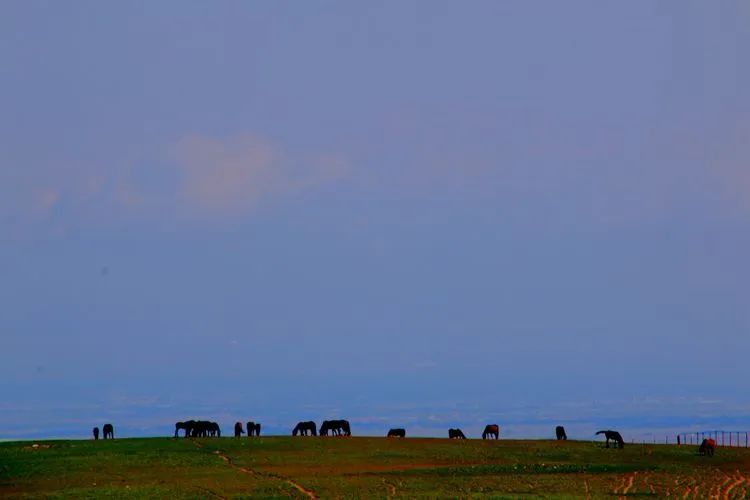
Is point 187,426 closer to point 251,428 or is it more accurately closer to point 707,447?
point 251,428

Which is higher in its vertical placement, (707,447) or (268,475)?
(707,447)

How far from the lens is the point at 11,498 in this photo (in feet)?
190

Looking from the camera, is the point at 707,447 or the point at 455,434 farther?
the point at 455,434

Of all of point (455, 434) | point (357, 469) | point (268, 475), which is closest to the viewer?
point (268, 475)

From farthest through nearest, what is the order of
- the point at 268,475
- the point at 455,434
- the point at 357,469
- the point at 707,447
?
1. the point at 455,434
2. the point at 707,447
3. the point at 357,469
4. the point at 268,475

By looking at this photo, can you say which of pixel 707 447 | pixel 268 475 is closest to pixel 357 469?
pixel 268 475

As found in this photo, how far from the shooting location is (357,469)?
221 ft

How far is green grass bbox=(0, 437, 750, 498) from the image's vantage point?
5862 centimetres

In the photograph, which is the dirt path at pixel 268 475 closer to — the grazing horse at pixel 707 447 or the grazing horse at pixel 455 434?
the grazing horse at pixel 455 434

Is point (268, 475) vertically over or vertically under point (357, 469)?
under

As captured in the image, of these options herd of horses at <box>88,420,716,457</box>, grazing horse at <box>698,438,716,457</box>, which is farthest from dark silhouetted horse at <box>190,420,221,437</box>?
grazing horse at <box>698,438,716,457</box>

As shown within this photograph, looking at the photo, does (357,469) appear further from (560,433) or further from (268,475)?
(560,433)

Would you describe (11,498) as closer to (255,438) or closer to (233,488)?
(233,488)

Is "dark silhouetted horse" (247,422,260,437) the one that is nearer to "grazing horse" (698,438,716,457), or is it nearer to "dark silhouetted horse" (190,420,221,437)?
"dark silhouetted horse" (190,420,221,437)
